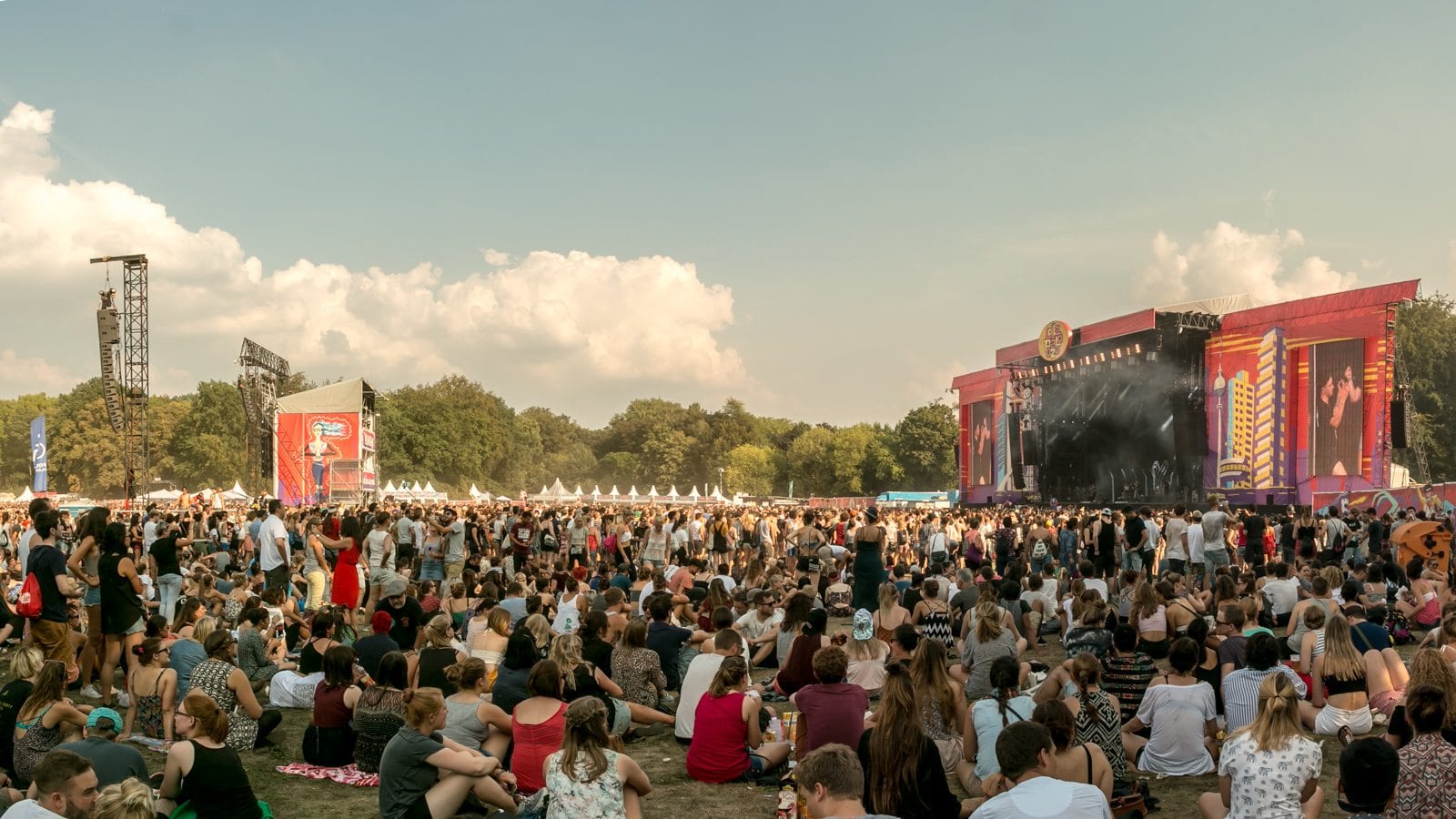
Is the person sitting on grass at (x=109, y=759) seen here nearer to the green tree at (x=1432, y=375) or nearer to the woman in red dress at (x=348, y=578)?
the woman in red dress at (x=348, y=578)

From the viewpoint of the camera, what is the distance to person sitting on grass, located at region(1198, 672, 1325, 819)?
5.02 metres

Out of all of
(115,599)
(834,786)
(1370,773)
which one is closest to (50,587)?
(115,599)

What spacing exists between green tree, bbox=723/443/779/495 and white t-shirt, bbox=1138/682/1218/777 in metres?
97.2

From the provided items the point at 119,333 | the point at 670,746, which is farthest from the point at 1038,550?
the point at 119,333

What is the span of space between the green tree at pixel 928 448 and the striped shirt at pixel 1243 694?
252 ft

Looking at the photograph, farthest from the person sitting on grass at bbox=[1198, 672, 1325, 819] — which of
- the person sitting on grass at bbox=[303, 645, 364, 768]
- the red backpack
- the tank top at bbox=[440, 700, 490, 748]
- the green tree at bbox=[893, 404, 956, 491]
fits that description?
the green tree at bbox=[893, 404, 956, 491]

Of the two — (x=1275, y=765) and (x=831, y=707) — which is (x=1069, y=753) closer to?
(x=1275, y=765)

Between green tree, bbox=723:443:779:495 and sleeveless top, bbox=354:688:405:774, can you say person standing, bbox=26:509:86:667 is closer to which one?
sleeveless top, bbox=354:688:405:774

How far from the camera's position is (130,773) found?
532 cm

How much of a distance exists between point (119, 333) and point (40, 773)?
125ft

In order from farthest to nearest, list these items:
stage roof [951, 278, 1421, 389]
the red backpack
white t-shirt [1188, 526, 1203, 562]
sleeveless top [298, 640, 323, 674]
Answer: stage roof [951, 278, 1421, 389], white t-shirt [1188, 526, 1203, 562], sleeveless top [298, 640, 323, 674], the red backpack

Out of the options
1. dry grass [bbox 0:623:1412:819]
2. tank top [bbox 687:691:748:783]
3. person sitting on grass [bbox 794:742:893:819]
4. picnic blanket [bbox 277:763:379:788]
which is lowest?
dry grass [bbox 0:623:1412:819]

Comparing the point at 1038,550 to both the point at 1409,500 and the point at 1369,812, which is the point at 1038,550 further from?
the point at 1369,812

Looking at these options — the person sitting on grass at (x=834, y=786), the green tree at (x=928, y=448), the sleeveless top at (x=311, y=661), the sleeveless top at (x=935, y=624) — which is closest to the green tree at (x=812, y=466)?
the green tree at (x=928, y=448)
